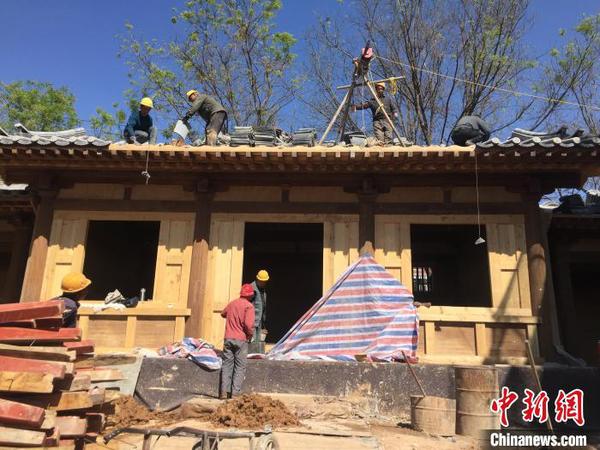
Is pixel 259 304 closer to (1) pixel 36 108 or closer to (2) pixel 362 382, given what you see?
(2) pixel 362 382

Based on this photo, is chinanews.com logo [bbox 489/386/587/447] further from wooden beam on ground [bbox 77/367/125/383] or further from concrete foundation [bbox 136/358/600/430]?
wooden beam on ground [bbox 77/367/125/383]

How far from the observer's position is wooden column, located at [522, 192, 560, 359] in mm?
7598

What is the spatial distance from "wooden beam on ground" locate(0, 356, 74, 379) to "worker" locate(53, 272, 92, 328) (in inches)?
35.8

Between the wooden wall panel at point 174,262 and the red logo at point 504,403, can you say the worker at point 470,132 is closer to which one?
the red logo at point 504,403

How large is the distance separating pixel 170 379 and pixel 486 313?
5.15 meters

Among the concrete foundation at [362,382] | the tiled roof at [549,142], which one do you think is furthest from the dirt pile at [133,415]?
the tiled roof at [549,142]

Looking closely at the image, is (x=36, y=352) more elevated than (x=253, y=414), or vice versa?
(x=36, y=352)

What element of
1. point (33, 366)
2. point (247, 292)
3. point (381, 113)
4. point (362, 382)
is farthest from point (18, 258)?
point (381, 113)

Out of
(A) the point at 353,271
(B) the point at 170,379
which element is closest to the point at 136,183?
(B) the point at 170,379

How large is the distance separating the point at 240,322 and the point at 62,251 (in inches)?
158

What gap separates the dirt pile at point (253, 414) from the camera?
574 centimetres

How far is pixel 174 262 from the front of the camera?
8438 mm

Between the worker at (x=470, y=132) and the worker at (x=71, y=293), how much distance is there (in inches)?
244

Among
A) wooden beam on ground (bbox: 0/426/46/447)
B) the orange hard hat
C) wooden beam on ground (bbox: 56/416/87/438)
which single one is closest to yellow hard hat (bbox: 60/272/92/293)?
wooden beam on ground (bbox: 56/416/87/438)
